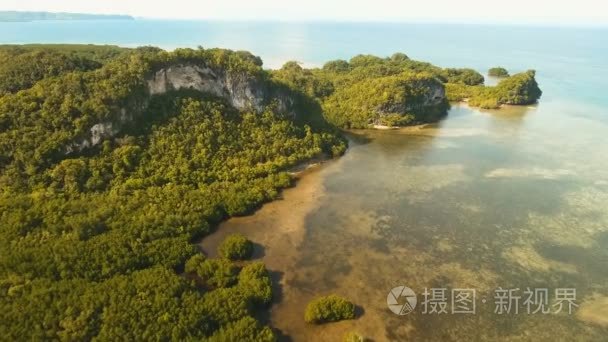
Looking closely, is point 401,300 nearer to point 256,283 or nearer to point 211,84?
point 256,283

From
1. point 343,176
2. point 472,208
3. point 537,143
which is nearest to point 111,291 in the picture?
point 343,176

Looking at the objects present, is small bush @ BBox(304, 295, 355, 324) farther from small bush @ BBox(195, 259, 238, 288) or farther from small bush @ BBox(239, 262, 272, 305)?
small bush @ BBox(195, 259, 238, 288)

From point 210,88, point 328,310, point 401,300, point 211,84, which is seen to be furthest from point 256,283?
point 211,84

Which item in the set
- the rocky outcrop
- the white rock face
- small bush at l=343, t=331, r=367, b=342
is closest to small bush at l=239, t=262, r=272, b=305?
small bush at l=343, t=331, r=367, b=342

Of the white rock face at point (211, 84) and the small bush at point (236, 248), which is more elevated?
the white rock face at point (211, 84)

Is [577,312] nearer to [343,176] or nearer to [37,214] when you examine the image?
[343,176]

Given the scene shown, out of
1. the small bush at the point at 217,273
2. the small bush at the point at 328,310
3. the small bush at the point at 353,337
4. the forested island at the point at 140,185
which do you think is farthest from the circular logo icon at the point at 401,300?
the small bush at the point at 217,273

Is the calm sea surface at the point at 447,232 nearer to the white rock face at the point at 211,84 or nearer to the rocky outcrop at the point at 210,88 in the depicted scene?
the rocky outcrop at the point at 210,88
